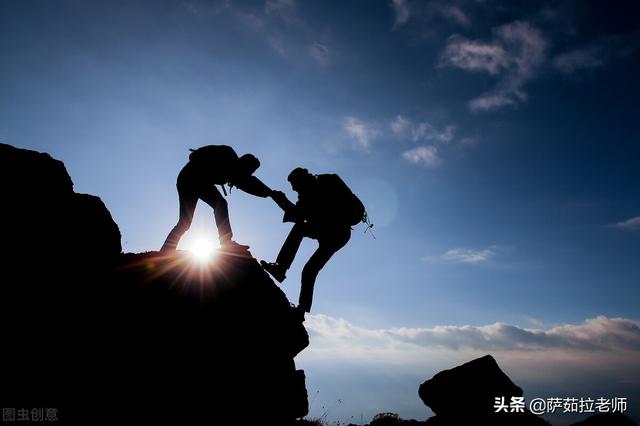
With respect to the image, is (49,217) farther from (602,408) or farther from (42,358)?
(602,408)

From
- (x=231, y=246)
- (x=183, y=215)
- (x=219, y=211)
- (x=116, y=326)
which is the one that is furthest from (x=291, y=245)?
(x=116, y=326)

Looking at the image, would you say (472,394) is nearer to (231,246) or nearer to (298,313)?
(298,313)

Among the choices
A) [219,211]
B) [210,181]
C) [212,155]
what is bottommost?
[219,211]

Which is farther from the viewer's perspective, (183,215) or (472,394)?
(472,394)

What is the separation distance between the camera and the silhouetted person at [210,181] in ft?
32.0

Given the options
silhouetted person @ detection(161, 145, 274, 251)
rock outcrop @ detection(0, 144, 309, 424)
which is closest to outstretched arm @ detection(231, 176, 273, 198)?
silhouetted person @ detection(161, 145, 274, 251)

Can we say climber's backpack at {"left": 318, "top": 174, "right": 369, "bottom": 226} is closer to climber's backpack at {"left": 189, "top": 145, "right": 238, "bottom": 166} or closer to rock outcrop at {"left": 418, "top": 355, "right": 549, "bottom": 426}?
climber's backpack at {"left": 189, "top": 145, "right": 238, "bottom": 166}

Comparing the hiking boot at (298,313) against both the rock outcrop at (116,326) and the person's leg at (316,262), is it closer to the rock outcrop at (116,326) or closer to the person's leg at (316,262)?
the person's leg at (316,262)

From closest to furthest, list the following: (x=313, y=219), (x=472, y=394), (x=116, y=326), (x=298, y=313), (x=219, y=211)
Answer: (x=116, y=326), (x=298, y=313), (x=219, y=211), (x=313, y=219), (x=472, y=394)

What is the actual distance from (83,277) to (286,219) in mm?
5086

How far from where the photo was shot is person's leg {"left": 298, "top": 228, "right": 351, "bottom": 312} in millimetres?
9953

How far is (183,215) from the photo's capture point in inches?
Result: 390

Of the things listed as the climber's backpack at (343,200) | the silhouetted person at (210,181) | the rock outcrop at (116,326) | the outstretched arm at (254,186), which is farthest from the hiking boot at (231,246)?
the climber's backpack at (343,200)

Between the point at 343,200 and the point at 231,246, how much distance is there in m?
3.35
